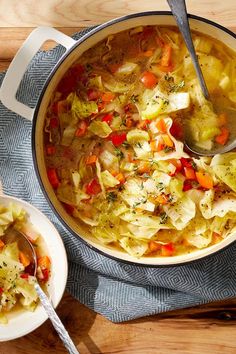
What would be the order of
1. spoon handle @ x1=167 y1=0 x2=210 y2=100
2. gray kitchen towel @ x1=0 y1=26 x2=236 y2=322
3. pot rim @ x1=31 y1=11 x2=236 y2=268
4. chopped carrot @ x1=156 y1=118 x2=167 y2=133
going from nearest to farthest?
spoon handle @ x1=167 y1=0 x2=210 y2=100, pot rim @ x1=31 y1=11 x2=236 y2=268, chopped carrot @ x1=156 y1=118 x2=167 y2=133, gray kitchen towel @ x1=0 y1=26 x2=236 y2=322

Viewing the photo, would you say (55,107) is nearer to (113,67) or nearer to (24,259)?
(113,67)

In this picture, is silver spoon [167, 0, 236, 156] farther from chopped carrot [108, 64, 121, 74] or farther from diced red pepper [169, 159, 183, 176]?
chopped carrot [108, 64, 121, 74]

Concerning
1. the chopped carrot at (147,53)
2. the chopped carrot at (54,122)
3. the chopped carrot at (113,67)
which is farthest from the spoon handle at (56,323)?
the chopped carrot at (147,53)

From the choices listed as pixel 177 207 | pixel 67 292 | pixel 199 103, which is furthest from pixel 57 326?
pixel 199 103

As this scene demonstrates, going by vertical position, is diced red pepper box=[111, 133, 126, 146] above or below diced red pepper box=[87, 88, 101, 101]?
below

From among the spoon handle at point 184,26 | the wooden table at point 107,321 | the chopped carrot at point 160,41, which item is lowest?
the wooden table at point 107,321

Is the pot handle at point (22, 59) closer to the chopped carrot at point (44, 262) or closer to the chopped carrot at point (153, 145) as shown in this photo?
the chopped carrot at point (153, 145)

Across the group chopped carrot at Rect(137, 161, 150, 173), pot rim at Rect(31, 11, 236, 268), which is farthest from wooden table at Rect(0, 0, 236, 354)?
chopped carrot at Rect(137, 161, 150, 173)
